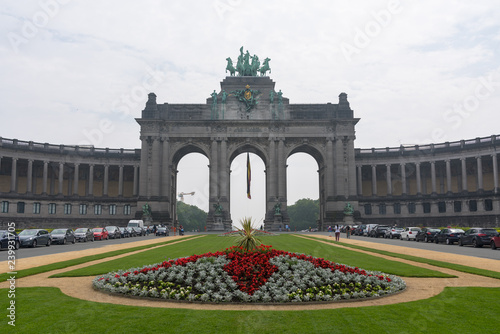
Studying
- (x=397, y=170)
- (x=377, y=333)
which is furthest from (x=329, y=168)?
(x=377, y=333)

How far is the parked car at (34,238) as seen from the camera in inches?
1566

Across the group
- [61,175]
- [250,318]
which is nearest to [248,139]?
[61,175]

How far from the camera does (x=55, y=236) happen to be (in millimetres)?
45188

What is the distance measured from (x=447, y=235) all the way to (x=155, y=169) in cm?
5975

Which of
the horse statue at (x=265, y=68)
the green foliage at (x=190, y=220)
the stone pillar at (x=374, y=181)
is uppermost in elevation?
the horse statue at (x=265, y=68)

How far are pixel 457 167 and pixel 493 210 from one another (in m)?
14.0

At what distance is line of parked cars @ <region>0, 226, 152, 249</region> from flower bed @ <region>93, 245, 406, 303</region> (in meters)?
21.0

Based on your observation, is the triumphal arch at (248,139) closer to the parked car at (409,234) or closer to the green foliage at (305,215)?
the parked car at (409,234)

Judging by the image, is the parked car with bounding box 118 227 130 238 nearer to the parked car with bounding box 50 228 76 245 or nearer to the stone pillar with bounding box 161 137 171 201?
the parked car with bounding box 50 228 76 245

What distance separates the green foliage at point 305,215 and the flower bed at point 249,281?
16269cm

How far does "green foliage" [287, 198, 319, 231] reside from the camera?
588 feet

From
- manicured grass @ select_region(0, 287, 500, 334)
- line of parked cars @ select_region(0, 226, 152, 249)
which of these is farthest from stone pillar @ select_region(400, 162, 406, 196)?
manicured grass @ select_region(0, 287, 500, 334)

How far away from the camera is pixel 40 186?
96.6 metres

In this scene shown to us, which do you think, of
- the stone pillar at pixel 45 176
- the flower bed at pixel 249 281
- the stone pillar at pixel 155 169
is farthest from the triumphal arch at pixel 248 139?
the flower bed at pixel 249 281
